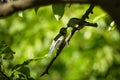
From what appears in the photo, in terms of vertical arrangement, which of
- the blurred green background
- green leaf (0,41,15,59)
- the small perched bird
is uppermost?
the small perched bird

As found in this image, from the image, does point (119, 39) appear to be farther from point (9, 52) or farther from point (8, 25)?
point (9, 52)

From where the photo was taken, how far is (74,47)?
8.07 ft

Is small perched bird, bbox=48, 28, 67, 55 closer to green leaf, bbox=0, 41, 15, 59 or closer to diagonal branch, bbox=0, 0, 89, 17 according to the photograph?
green leaf, bbox=0, 41, 15, 59

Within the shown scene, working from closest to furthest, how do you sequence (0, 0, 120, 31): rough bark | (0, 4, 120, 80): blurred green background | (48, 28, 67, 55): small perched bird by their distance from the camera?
1. (0, 0, 120, 31): rough bark
2. (48, 28, 67, 55): small perched bird
3. (0, 4, 120, 80): blurred green background

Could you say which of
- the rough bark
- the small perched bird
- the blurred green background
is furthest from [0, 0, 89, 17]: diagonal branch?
the blurred green background

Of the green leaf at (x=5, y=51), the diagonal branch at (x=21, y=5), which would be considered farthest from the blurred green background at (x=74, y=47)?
the diagonal branch at (x=21, y=5)

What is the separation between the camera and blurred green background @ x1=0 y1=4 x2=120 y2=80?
94.5 inches

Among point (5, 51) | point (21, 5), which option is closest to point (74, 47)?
point (5, 51)

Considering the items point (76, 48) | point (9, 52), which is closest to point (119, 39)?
point (76, 48)

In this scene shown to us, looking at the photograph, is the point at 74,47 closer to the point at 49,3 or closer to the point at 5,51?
the point at 5,51

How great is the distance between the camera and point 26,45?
2.53 m

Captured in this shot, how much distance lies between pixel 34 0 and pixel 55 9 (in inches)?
24.6

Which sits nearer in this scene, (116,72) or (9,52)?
(9,52)

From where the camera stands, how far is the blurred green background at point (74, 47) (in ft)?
7.88
